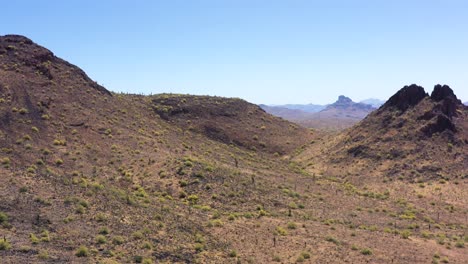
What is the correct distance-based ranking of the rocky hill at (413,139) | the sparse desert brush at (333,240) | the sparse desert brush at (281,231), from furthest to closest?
the rocky hill at (413,139)
the sparse desert brush at (281,231)
the sparse desert brush at (333,240)

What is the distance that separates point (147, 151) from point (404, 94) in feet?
137

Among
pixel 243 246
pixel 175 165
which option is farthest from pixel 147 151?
pixel 243 246

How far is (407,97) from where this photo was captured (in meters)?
63.9

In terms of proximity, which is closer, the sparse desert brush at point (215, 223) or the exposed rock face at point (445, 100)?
the sparse desert brush at point (215, 223)

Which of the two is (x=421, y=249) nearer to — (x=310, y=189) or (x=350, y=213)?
(x=350, y=213)

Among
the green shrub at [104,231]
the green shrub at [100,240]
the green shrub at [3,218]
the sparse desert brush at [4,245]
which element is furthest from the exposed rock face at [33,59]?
the sparse desert brush at [4,245]

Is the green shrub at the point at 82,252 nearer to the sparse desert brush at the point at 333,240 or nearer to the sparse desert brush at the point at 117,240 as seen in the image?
the sparse desert brush at the point at 117,240

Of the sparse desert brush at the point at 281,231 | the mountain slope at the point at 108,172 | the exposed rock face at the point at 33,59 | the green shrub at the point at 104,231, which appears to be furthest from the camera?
the exposed rock face at the point at 33,59

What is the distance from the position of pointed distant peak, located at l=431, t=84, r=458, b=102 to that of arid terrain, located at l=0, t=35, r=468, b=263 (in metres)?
0.22

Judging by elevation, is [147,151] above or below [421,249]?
above

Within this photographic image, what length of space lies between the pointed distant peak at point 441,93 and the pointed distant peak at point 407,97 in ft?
5.86

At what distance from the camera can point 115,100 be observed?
6109 cm

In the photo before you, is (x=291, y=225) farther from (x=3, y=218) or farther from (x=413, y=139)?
(x=413, y=139)

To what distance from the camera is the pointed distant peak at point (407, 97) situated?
62.6m
